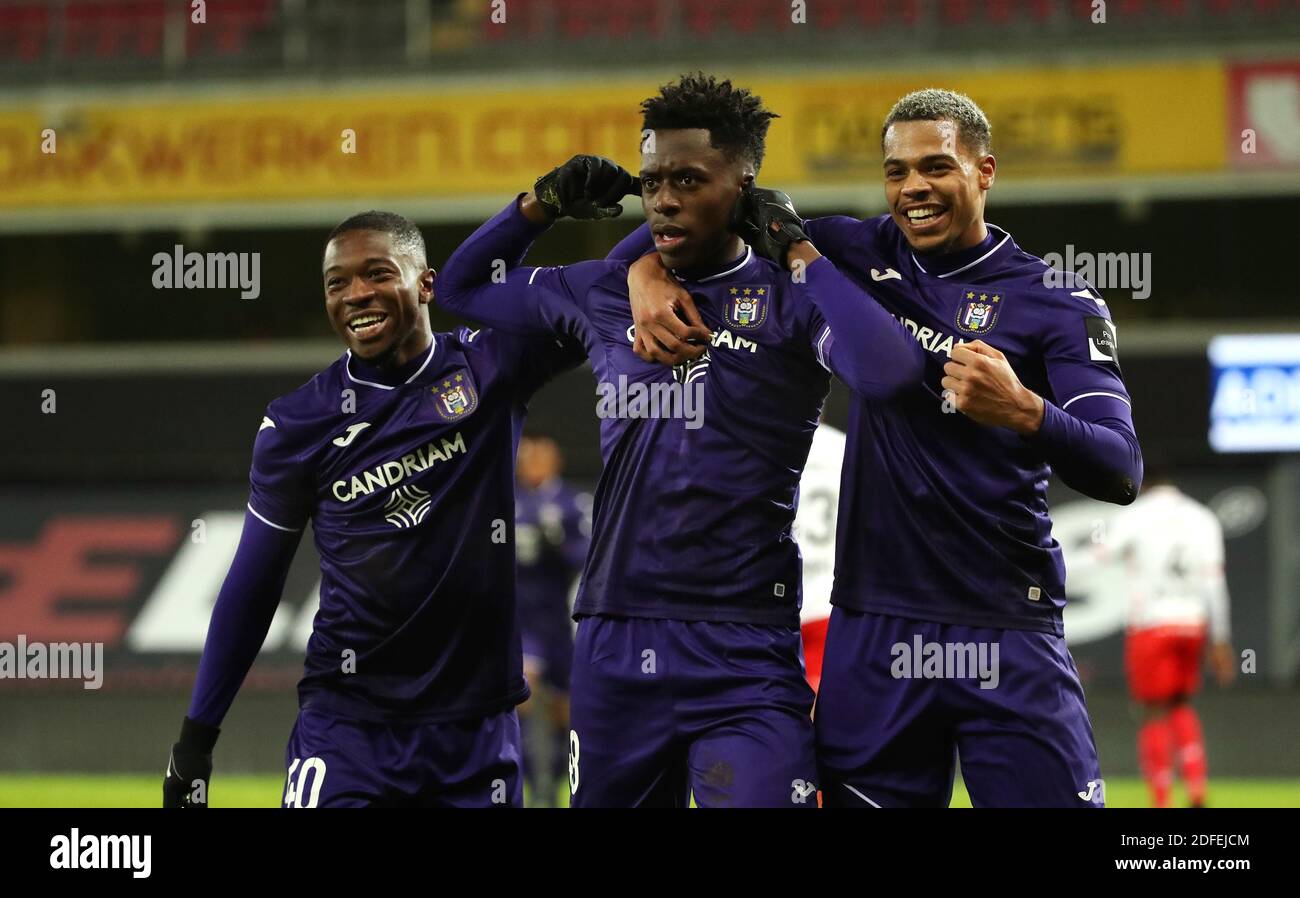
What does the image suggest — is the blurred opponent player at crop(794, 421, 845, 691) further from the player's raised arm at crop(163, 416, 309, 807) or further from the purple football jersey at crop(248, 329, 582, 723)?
the player's raised arm at crop(163, 416, 309, 807)

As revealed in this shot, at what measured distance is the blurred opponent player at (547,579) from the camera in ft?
34.9

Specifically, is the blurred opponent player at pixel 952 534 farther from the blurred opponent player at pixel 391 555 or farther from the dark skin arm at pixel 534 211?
the blurred opponent player at pixel 391 555

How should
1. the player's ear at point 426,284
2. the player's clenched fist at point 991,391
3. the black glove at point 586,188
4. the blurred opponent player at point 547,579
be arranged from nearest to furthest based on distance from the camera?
the player's clenched fist at point 991,391
the black glove at point 586,188
the player's ear at point 426,284
the blurred opponent player at point 547,579

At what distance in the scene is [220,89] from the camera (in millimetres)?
15039

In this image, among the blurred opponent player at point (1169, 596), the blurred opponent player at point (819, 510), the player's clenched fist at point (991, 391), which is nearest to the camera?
the player's clenched fist at point (991, 391)

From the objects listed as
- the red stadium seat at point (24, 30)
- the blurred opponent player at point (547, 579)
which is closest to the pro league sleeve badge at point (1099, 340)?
the blurred opponent player at point (547, 579)

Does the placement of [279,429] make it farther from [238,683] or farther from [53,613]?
[53,613]

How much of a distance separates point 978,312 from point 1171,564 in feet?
23.8

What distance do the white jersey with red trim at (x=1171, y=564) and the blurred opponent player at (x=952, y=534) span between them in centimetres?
697

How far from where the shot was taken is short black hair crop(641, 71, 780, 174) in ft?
13.3

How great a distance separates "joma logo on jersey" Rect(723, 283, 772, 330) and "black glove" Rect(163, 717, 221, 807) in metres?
1.88

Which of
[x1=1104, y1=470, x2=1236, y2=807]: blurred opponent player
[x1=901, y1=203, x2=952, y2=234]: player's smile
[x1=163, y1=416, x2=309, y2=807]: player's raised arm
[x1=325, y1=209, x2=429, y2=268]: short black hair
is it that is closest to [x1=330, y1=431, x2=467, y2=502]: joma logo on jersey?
[x1=163, y1=416, x2=309, y2=807]: player's raised arm

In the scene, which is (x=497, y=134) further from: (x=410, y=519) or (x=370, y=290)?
(x=410, y=519)
